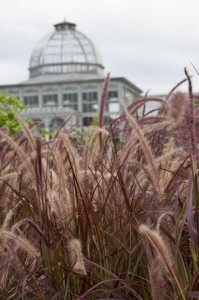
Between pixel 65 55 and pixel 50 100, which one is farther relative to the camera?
pixel 65 55

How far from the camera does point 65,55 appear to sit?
6200 centimetres

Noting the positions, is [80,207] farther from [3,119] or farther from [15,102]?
[15,102]

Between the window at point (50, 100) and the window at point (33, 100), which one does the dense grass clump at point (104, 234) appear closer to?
the window at point (50, 100)

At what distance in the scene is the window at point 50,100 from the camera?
58.3 m

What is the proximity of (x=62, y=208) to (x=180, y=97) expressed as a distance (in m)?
0.69

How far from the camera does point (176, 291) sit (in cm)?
141

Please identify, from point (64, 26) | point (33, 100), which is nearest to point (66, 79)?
point (33, 100)

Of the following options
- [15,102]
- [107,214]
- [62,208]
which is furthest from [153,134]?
[15,102]

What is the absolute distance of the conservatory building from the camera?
2224 inches

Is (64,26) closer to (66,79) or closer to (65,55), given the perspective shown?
(65,55)

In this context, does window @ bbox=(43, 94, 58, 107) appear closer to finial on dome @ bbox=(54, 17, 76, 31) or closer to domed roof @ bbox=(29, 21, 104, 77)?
domed roof @ bbox=(29, 21, 104, 77)

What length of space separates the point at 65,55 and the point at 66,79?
14.6 feet

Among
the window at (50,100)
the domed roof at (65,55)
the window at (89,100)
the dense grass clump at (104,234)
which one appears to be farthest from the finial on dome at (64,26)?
the dense grass clump at (104,234)

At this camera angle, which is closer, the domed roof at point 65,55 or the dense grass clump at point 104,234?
the dense grass clump at point 104,234
